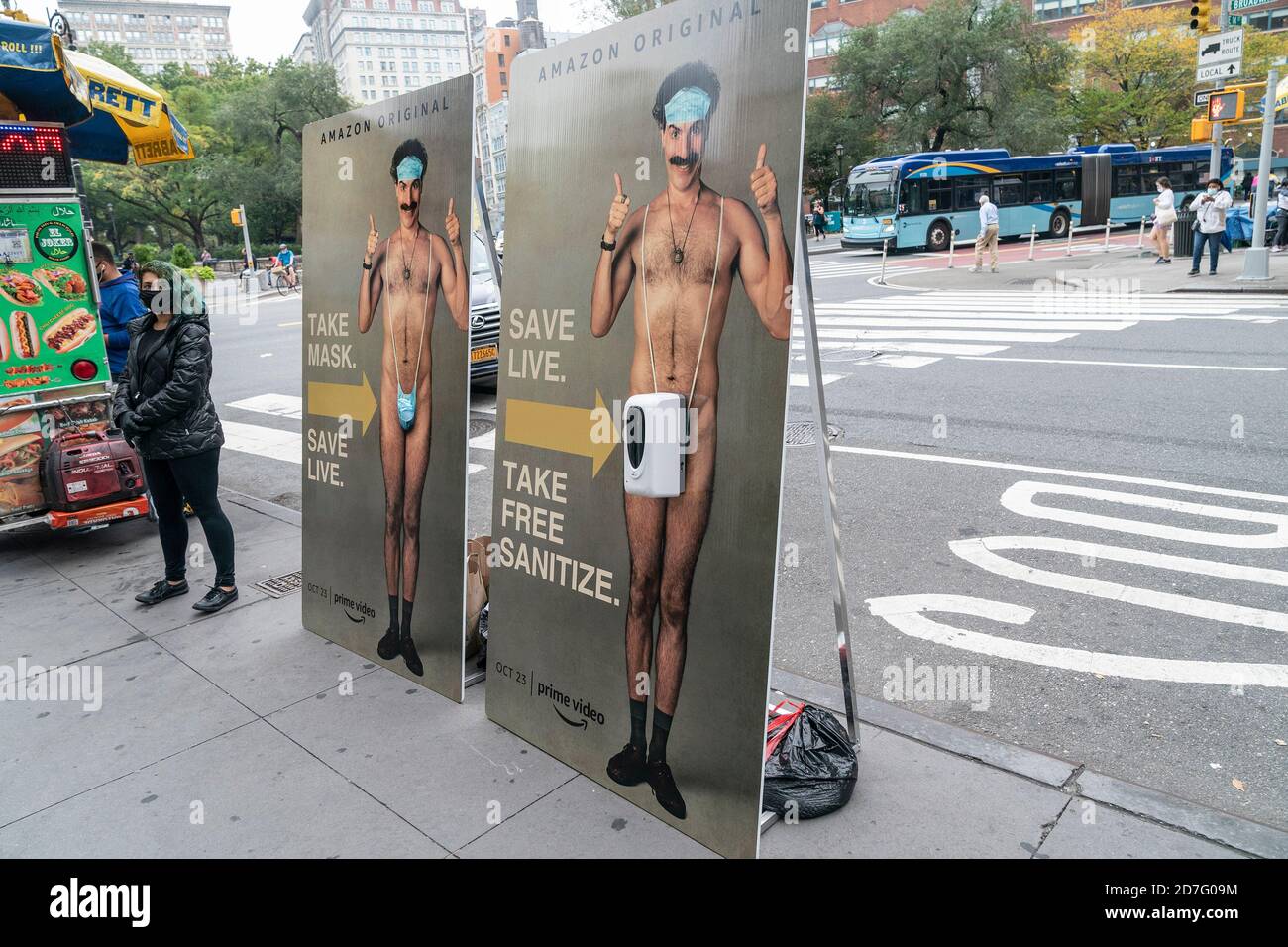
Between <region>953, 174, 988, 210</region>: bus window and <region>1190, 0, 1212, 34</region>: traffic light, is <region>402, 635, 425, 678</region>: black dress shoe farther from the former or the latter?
<region>953, 174, 988, 210</region>: bus window

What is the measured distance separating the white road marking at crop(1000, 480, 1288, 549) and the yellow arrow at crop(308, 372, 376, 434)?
172 inches

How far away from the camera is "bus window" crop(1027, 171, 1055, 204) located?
31.9 meters

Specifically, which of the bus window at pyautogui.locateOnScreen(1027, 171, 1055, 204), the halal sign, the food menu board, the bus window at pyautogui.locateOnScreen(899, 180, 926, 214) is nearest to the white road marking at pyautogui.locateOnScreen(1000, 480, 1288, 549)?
the food menu board

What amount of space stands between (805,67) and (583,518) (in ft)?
5.78

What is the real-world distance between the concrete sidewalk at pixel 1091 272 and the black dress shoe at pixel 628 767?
56.4 feet

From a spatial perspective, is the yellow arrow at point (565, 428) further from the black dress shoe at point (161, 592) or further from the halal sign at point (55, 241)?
the halal sign at point (55, 241)

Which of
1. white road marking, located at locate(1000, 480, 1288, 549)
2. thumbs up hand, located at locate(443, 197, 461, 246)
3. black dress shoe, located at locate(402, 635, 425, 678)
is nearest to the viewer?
thumbs up hand, located at locate(443, 197, 461, 246)

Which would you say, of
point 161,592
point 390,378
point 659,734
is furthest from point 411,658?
point 161,592

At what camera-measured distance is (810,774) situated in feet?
10.9

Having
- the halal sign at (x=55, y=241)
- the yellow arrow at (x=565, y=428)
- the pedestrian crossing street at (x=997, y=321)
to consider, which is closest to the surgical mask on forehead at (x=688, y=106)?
the yellow arrow at (x=565, y=428)

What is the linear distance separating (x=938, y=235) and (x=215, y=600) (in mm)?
30128

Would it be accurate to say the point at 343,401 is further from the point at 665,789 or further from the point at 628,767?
the point at 665,789
